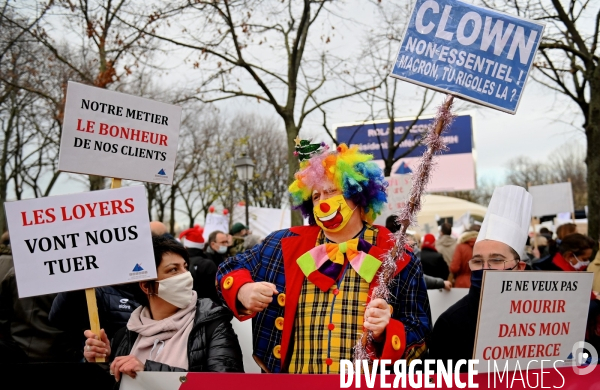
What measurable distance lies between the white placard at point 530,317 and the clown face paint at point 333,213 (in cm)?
78

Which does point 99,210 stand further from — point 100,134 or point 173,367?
point 173,367

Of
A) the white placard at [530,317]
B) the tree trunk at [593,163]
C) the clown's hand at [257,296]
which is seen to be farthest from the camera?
the tree trunk at [593,163]

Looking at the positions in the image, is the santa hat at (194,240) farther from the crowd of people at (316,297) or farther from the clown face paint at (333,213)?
the clown face paint at (333,213)

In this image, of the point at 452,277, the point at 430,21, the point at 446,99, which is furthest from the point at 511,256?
the point at 452,277

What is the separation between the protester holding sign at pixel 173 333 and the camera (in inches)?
108

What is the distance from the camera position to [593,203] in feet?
30.6

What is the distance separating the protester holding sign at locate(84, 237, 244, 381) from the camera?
2.75 meters

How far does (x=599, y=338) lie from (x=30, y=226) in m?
3.25

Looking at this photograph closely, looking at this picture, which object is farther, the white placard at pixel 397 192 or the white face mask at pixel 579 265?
the white placard at pixel 397 192

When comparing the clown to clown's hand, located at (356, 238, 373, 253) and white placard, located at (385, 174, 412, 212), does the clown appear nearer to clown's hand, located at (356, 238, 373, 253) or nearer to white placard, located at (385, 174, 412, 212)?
clown's hand, located at (356, 238, 373, 253)

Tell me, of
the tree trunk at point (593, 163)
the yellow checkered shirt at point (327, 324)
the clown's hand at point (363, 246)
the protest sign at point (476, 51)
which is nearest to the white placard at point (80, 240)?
the yellow checkered shirt at point (327, 324)

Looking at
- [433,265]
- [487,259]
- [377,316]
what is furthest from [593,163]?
[377,316]

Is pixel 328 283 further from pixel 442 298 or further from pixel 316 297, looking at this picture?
pixel 442 298

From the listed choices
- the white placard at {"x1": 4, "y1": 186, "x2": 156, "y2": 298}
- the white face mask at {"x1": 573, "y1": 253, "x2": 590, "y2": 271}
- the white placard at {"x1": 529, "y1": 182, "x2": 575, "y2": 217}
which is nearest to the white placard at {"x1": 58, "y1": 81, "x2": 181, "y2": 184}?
the white placard at {"x1": 4, "y1": 186, "x2": 156, "y2": 298}
